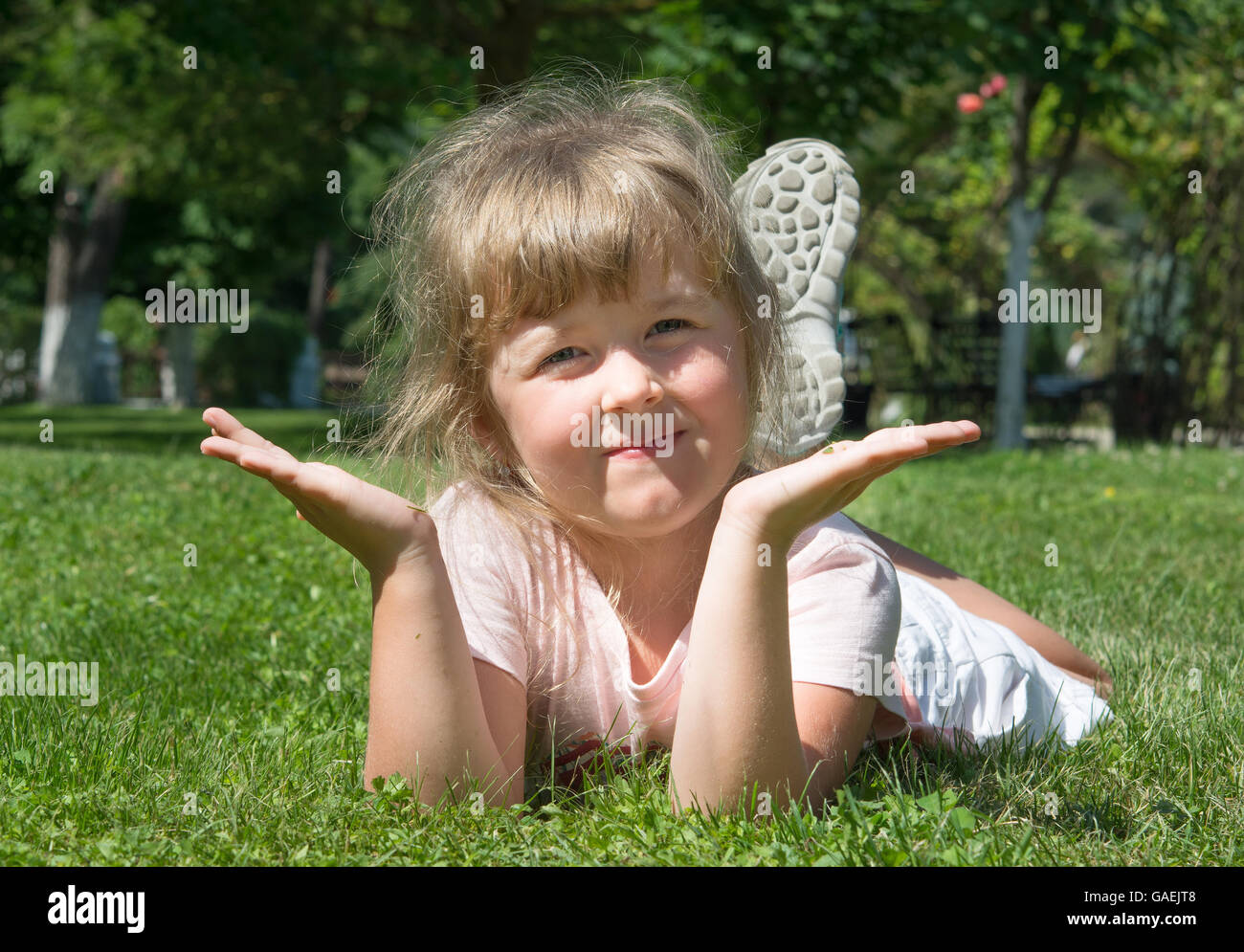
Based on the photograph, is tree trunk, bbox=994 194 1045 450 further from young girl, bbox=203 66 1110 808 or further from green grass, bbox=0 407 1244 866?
young girl, bbox=203 66 1110 808

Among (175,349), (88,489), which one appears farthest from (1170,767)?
(175,349)

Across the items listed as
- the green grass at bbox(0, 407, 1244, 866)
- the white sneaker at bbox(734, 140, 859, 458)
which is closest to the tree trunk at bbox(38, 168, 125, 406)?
the green grass at bbox(0, 407, 1244, 866)

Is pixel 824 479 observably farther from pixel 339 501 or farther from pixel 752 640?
pixel 339 501

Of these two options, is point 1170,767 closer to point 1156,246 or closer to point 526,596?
point 526,596

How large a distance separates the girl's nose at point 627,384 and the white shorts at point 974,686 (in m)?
0.80

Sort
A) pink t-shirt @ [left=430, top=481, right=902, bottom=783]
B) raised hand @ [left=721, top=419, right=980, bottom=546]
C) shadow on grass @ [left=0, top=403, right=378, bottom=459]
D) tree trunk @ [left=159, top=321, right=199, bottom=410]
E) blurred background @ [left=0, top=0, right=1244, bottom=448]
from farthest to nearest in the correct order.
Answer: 1. tree trunk @ [left=159, top=321, right=199, bottom=410]
2. shadow on grass @ [left=0, top=403, right=378, bottom=459]
3. blurred background @ [left=0, top=0, right=1244, bottom=448]
4. pink t-shirt @ [left=430, top=481, right=902, bottom=783]
5. raised hand @ [left=721, top=419, right=980, bottom=546]

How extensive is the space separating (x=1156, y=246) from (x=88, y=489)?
938cm

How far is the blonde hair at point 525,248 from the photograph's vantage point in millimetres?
2006

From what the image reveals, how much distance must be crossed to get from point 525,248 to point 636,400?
0.32m

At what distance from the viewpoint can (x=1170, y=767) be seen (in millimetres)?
2219

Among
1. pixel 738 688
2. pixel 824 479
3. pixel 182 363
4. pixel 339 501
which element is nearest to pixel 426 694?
pixel 339 501

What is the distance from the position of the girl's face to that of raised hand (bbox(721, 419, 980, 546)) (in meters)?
0.21

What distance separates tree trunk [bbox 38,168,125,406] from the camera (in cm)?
2184

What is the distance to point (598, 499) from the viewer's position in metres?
2.01
